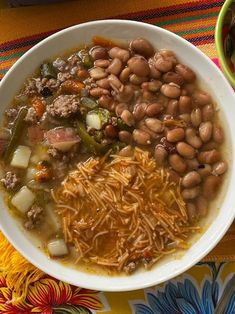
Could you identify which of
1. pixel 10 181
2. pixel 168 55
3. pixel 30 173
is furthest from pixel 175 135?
pixel 10 181

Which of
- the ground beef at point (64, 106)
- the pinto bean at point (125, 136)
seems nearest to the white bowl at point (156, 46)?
the ground beef at point (64, 106)

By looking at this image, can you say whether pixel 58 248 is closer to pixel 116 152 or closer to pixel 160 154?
pixel 116 152

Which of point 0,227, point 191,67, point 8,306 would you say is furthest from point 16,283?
point 191,67

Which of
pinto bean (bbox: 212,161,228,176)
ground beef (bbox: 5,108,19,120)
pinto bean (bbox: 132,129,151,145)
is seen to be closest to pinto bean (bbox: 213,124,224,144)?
pinto bean (bbox: 212,161,228,176)

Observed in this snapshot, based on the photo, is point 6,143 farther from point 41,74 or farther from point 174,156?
point 174,156

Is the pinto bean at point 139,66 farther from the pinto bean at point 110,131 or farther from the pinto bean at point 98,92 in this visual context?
the pinto bean at point 110,131
